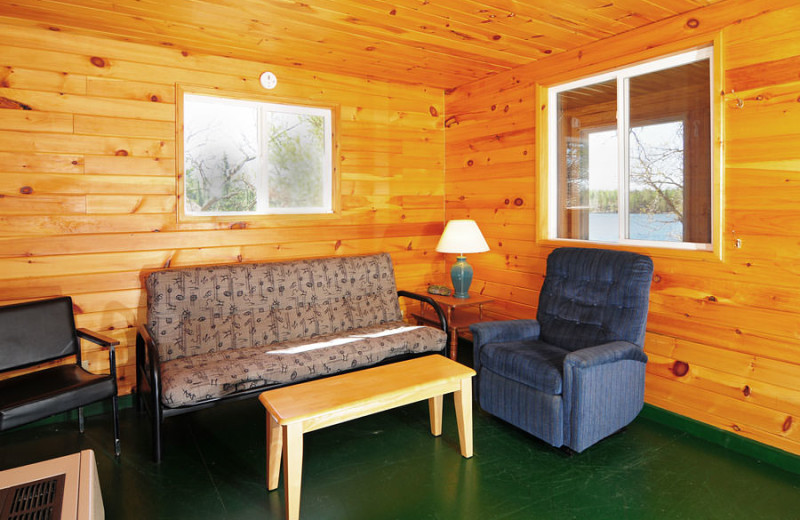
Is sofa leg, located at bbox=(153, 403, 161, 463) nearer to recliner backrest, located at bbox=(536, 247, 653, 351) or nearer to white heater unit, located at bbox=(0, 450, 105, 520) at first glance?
white heater unit, located at bbox=(0, 450, 105, 520)

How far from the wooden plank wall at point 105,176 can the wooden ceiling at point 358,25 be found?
6.3 inches

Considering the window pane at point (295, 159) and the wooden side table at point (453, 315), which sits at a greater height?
the window pane at point (295, 159)

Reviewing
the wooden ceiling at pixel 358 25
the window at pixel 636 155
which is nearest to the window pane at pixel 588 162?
the window at pixel 636 155

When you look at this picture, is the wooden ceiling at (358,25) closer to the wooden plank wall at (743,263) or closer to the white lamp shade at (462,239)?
the wooden plank wall at (743,263)

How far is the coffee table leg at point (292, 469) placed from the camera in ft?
6.95

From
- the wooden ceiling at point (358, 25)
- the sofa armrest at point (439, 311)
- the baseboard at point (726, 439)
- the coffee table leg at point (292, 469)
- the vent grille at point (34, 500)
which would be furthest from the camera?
the sofa armrest at point (439, 311)

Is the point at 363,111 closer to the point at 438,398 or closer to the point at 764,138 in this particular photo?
the point at 438,398

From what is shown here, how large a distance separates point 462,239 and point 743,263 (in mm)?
1782

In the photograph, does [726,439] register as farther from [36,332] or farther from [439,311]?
[36,332]

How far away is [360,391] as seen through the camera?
242 centimetres

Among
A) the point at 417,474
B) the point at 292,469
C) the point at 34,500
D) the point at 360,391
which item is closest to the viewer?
the point at 34,500

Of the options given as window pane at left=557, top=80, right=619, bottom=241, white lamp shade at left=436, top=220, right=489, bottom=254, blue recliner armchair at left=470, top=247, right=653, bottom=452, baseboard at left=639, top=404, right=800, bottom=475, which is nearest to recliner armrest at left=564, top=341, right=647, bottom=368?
blue recliner armchair at left=470, top=247, right=653, bottom=452

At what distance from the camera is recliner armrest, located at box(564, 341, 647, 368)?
260 cm

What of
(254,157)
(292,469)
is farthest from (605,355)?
(254,157)
